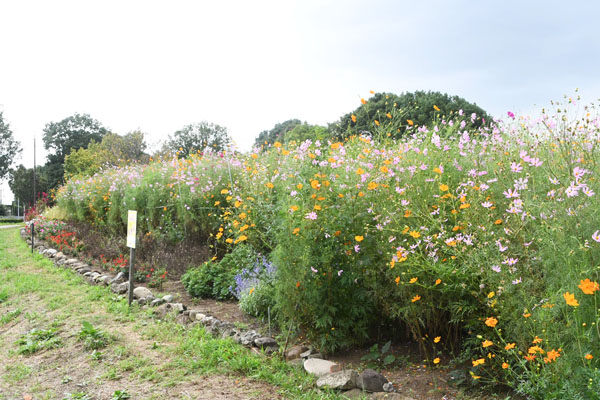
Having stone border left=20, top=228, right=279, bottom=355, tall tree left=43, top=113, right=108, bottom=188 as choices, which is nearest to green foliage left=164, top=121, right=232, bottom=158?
tall tree left=43, top=113, right=108, bottom=188

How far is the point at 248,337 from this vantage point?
4156 millimetres

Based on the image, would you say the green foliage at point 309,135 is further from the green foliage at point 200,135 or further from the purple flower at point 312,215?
the green foliage at point 200,135

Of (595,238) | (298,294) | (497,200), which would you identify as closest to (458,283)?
(497,200)

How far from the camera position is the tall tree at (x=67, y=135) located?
41844mm

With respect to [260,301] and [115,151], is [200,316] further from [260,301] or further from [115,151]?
[115,151]

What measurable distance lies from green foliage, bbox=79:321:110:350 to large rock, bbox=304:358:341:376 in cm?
206

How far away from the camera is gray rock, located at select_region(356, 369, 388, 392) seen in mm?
3115

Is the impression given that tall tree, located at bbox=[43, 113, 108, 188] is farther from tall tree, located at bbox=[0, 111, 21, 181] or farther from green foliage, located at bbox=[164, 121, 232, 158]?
green foliage, located at bbox=[164, 121, 232, 158]

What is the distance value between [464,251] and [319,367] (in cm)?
142

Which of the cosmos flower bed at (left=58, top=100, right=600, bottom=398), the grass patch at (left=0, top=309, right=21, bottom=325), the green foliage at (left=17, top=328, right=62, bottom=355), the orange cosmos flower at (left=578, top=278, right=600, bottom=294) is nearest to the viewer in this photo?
the orange cosmos flower at (left=578, top=278, right=600, bottom=294)

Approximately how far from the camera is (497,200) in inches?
132

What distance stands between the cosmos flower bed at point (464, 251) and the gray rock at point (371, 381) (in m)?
0.45

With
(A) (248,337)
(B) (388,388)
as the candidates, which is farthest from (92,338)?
(B) (388,388)

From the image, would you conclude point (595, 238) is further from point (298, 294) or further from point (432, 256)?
point (298, 294)
